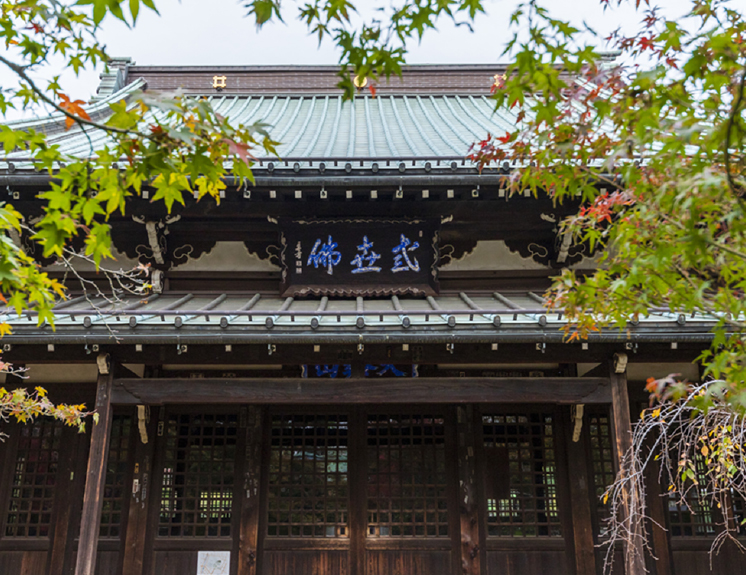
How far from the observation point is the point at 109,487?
7867 mm

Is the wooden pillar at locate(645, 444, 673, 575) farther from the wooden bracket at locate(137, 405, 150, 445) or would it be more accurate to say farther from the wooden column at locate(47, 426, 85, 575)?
the wooden column at locate(47, 426, 85, 575)

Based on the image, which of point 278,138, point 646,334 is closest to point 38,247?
point 278,138

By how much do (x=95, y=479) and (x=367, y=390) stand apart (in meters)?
3.14

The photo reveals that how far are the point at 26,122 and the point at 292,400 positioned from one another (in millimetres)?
8155

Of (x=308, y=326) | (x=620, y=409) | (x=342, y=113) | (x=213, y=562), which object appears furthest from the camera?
(x=342, y=113)

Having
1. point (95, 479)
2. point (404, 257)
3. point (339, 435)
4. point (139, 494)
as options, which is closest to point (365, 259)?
point (404, 257)

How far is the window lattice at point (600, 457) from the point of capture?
7.82 metres

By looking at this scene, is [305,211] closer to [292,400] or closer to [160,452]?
[292,400]

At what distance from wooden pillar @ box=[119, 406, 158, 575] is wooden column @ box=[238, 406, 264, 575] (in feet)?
4.31

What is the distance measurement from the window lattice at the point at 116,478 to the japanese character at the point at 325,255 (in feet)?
11.7

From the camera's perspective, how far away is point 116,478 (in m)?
7.92

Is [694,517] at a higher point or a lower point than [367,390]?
lower

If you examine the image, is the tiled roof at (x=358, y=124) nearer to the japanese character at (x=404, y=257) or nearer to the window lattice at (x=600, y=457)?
the japanese character at (x=404, y=257)

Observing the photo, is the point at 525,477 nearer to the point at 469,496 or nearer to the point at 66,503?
the point at 469,496
